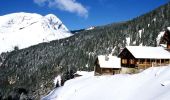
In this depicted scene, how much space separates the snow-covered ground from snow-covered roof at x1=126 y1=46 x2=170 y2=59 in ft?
36.2

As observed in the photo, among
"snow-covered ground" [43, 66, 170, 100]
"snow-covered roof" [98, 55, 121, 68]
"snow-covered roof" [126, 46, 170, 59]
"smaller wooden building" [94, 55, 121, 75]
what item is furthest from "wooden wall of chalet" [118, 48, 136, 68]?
"snow-covered ground" [43, 66, 170, 100]

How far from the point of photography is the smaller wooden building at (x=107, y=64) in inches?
3300

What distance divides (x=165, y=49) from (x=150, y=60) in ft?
13.8

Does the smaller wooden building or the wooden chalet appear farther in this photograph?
the smaller wooden building

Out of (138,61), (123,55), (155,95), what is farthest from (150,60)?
(155,95)

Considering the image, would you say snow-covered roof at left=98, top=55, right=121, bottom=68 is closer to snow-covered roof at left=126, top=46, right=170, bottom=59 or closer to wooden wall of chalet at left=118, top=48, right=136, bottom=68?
wooden wall of chalet at left=118, top=48, right=136, bottom=68

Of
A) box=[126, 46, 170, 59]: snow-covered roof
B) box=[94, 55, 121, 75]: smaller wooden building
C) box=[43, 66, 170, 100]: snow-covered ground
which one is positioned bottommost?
box=[43, 66, 170, 100]: snow-covered ground

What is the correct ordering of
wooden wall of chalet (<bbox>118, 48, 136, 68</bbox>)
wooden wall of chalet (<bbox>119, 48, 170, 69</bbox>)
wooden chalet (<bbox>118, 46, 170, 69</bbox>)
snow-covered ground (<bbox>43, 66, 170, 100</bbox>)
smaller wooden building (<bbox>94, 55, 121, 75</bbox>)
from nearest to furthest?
snow-covered ground (<bbox>43, 66, 170, 100</bbox>) → wooden chalet (<bbox>118, 46, 170, 69</bbox>) → wooden wall of chalet (<bbox>119, 48, 170, 69</bbox>) → wooden wall of chalet (<bbox>118, 48, 136, 68</bbox>) → smaller wooden building (<bbox>94, 55, 121, 75</bbox>)

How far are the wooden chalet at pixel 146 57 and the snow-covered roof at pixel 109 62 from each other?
33.6ft

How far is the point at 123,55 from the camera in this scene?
7775 centimetres

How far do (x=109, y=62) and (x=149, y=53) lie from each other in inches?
624

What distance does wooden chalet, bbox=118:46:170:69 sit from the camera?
70812mm

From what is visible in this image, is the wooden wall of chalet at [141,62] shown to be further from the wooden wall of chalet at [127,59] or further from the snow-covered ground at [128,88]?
the snow-covered ground at [128,88]

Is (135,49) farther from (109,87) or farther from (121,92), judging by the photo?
(121,92)
